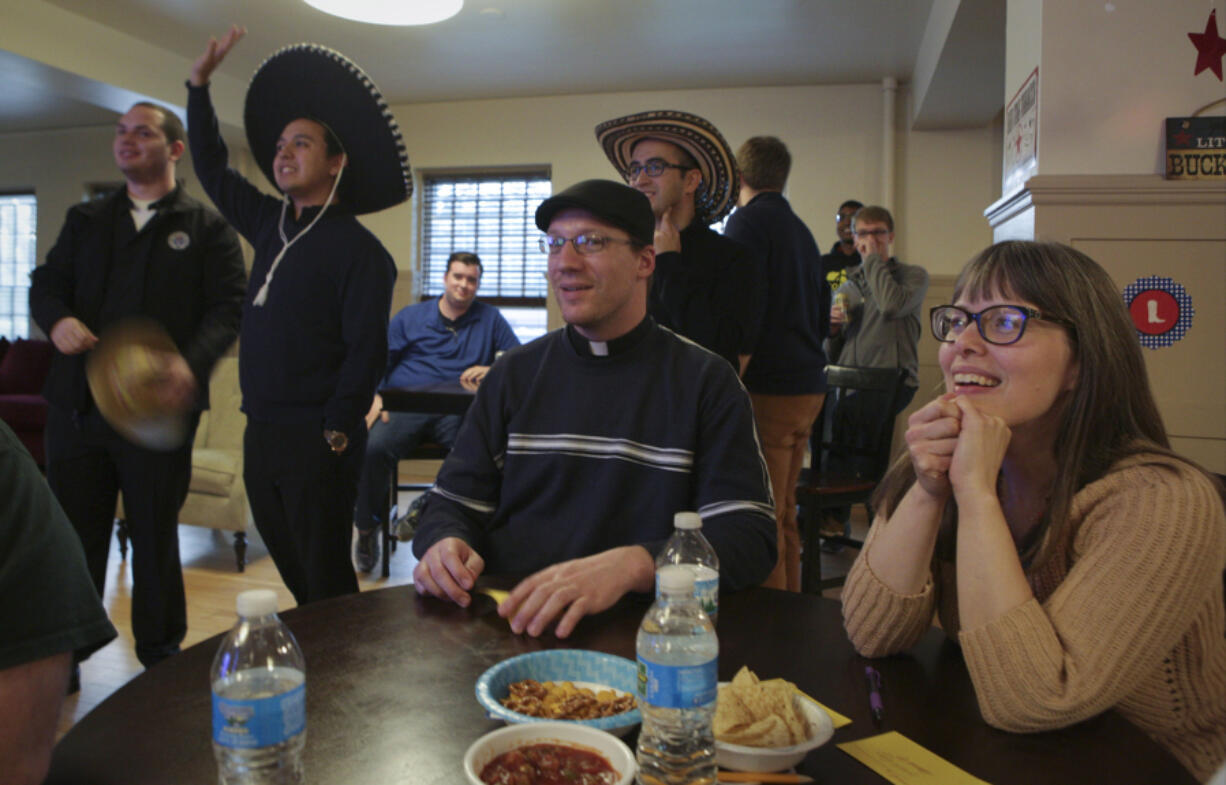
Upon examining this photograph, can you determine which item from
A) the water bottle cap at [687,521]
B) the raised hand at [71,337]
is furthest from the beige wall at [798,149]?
the water bottle cap at [687,521]

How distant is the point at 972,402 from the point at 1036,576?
241 mm

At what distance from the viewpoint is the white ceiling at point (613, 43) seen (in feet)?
14.9

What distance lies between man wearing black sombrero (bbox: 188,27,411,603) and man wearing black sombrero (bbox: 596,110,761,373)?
0.74 m

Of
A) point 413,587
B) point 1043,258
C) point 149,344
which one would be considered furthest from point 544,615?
point 149,344

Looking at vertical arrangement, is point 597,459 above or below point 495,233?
below

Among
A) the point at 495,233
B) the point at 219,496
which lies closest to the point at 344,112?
the point at 219,496

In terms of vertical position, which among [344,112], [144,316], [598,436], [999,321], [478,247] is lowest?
[598,436]

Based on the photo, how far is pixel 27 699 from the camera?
0.84 metres

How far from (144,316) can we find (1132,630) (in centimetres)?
246

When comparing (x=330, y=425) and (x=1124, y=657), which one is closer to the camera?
(x=1124, y=657)

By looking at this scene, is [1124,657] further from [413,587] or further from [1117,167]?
[1117,167]

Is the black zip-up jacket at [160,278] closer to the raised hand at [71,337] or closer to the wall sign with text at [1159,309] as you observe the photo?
the raised hand at [71,337]

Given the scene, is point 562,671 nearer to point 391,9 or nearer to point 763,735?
point 763,735

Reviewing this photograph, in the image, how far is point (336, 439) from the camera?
2.17 m
